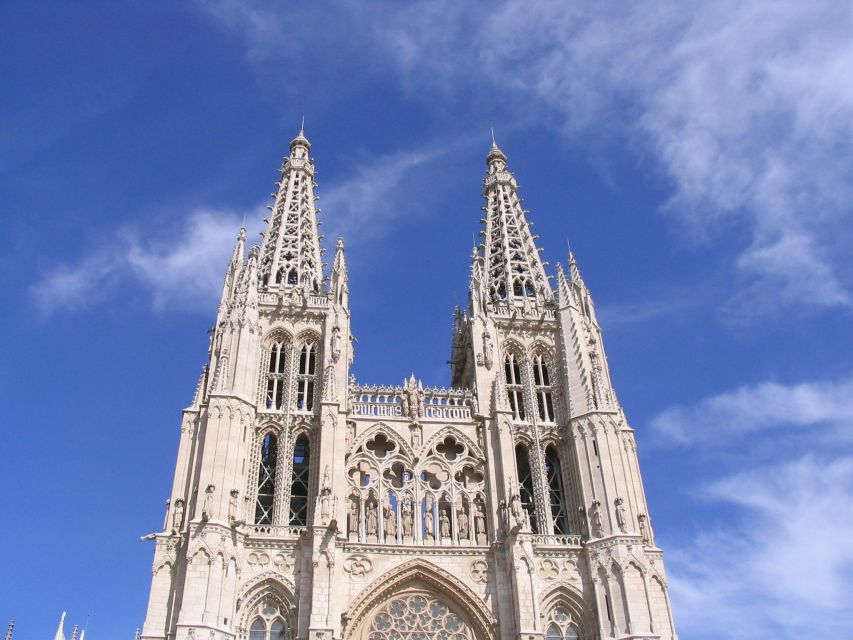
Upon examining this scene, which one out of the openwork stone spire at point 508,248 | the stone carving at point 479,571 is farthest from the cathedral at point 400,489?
the openwork stone spire at point 508,248

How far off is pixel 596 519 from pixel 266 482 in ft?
38.1

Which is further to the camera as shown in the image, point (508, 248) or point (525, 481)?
point (508, 248)

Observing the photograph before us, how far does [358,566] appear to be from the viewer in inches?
1115

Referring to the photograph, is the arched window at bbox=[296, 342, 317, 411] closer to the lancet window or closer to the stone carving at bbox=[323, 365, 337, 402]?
the stone carving at bbox=[323, 365, 337, 402]

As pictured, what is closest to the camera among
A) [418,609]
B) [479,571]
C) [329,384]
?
[418,609]

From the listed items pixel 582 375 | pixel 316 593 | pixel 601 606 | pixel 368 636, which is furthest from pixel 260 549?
pixel 582 375

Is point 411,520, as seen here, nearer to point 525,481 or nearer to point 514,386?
point 525,481

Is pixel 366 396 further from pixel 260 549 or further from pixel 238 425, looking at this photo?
pixel 260 549

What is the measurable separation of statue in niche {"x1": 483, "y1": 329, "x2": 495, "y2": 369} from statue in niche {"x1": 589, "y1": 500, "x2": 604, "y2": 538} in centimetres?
705

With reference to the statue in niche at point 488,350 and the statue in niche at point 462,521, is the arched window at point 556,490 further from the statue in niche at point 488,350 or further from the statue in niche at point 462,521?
the statue in niche at point 488,350

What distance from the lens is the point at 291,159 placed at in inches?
1746

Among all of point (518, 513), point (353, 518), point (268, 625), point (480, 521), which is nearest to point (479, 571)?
point (480, 521)

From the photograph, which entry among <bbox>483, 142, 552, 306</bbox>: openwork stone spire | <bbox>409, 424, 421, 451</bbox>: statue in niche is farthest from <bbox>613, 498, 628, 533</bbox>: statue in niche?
<bbox>483, 142, 552, 306</bbox>: openwork stone spire

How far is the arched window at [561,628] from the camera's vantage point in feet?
91.0
